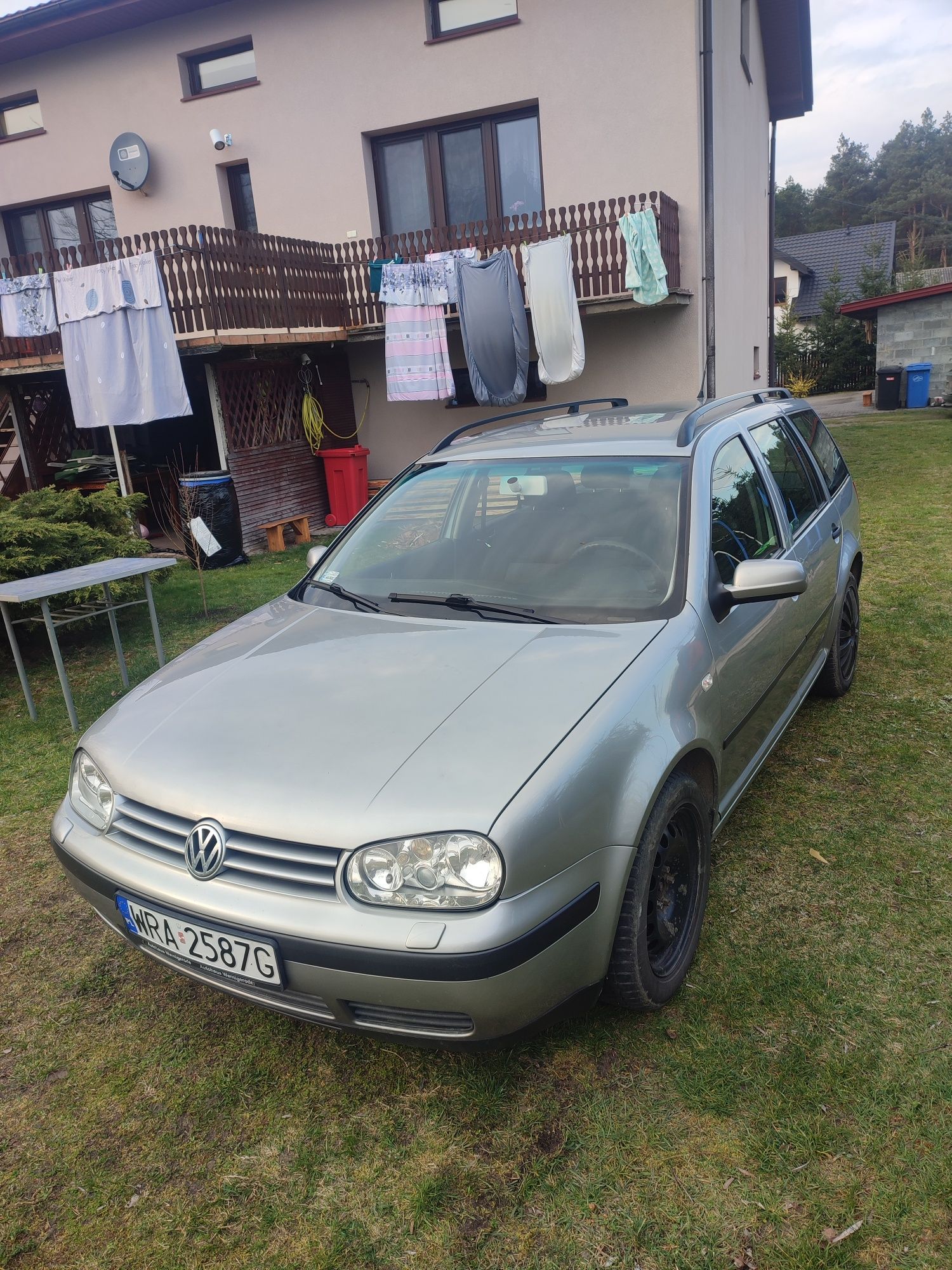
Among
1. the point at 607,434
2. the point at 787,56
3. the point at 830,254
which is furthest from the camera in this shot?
the point at 830,254

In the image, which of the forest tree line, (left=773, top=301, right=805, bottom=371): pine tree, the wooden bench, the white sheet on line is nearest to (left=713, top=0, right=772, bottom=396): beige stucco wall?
the wooden bench

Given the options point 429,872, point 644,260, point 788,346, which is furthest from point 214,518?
point 788,346

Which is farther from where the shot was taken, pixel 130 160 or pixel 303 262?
pixel 130 160

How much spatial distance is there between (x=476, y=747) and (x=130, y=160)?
1375 centimetres

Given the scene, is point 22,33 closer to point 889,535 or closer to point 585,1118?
point 889,535

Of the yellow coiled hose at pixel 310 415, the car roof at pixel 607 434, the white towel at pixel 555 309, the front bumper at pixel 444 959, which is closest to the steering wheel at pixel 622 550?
the car roof at pixel 607 434

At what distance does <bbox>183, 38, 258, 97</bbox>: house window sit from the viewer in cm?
1243

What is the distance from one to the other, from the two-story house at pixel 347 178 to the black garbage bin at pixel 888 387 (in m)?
10.4

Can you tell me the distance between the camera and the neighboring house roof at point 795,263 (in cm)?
4075

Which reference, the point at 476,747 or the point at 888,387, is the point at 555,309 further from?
the point at 888,387

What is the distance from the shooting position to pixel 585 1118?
220 centimetres

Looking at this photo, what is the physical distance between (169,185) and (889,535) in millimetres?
11012

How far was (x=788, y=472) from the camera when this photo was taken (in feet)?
12.9

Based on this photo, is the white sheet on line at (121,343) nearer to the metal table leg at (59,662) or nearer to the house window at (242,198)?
the house window at (242,198)
